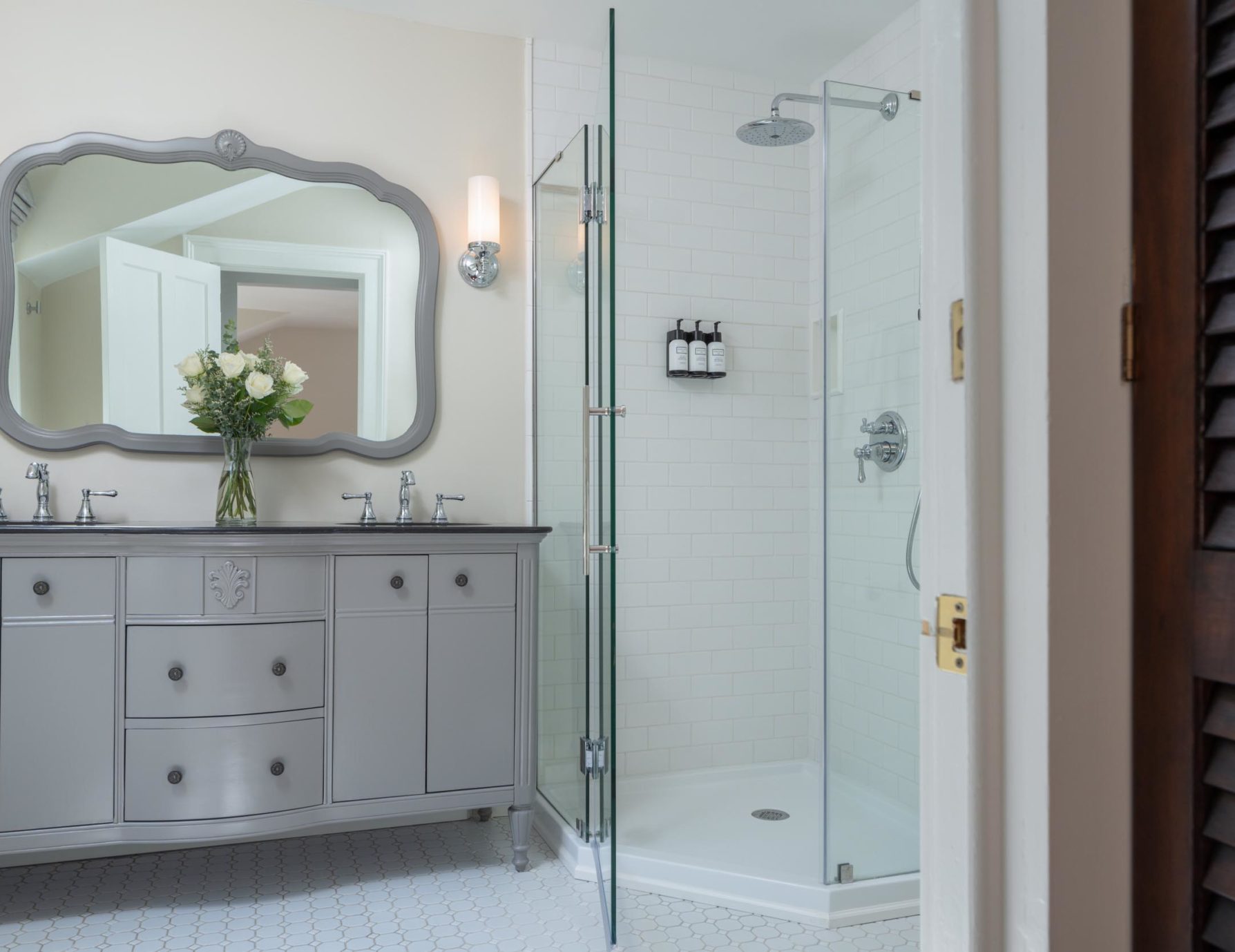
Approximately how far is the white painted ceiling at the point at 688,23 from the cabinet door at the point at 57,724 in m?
2.15

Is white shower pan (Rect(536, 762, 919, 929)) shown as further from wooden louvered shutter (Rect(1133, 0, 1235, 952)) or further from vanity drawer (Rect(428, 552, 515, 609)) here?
wooden louvered shutter (Rect(1133, 0, 1235, 952))

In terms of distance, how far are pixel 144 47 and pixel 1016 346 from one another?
3006mm

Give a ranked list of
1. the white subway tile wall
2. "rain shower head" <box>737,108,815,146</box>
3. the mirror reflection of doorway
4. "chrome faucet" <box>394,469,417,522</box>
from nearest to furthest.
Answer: "rain shower head" <box>737,108,815,146</box>, the mirror reflection of doorway, "chrome faucet" <box>394,469,417,522</box>, the white subway tile wall

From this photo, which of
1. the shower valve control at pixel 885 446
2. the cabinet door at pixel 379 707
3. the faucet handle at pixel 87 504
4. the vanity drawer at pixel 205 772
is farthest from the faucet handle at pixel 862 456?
the faucet handle at pixel 87 504

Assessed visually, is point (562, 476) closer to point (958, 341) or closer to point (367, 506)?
point (367, 506)

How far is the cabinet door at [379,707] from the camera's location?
8.41 ft

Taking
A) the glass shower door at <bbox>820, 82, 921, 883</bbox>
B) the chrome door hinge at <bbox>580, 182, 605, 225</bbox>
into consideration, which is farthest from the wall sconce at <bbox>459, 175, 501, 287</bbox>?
the glass shower door at <bbox>820, 82, 921, 883</bbox>

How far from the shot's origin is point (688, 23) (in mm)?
3236

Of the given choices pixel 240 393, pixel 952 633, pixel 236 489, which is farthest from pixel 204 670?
pixel 952 633

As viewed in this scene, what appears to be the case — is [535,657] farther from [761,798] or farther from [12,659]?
[12,659]

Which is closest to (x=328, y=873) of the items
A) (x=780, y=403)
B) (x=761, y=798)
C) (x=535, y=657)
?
(x=535, y=657)

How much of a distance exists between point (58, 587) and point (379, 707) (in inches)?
33.8

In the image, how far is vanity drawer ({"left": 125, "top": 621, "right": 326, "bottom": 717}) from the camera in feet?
7.88

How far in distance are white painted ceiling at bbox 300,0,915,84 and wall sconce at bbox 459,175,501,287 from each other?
16.2 inches
